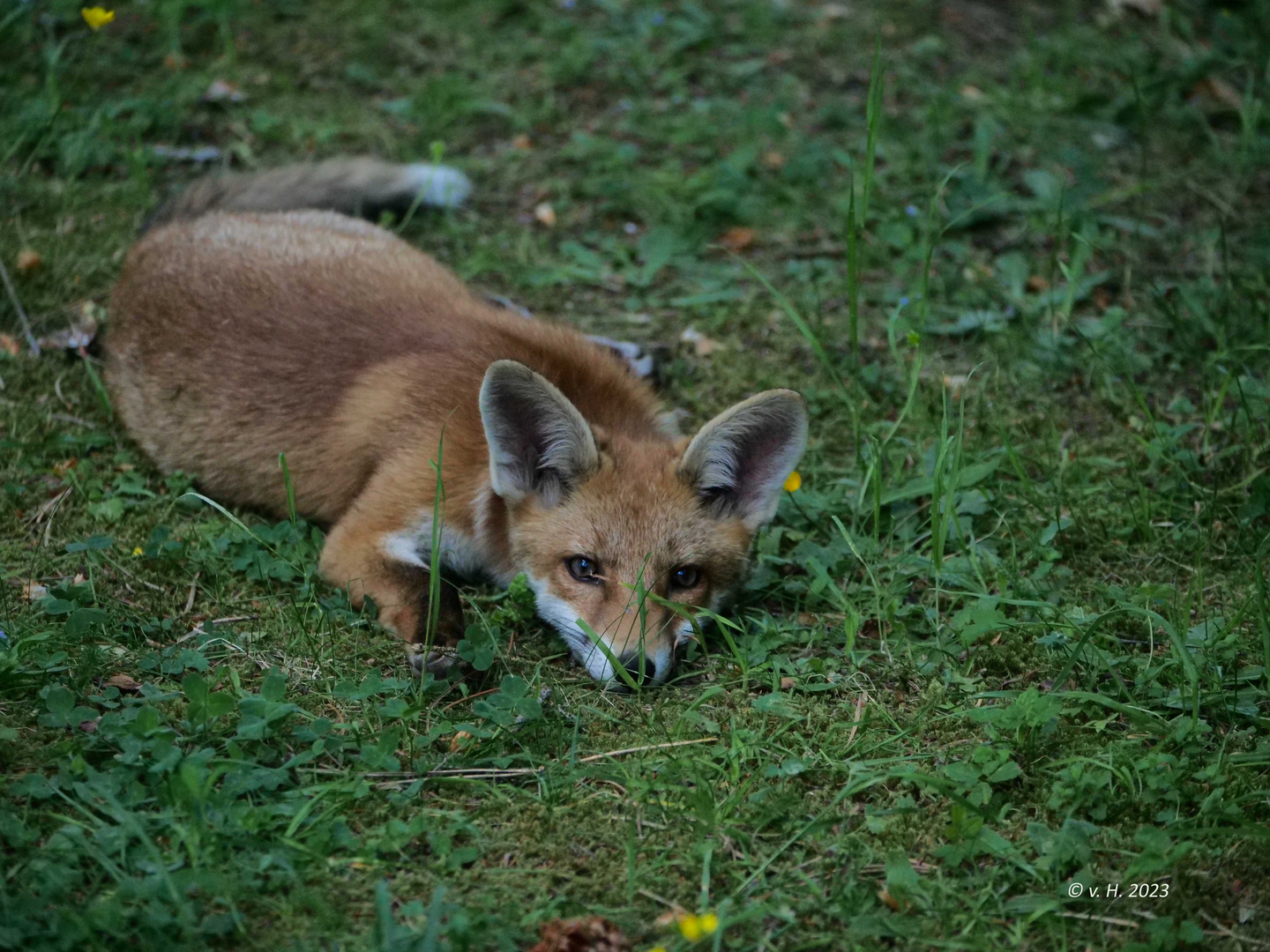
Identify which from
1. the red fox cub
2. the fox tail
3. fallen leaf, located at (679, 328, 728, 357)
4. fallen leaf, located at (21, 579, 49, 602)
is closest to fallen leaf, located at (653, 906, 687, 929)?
the red fox cub

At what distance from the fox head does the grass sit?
6.7 inches

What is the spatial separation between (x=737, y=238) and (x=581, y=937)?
12.8 ft

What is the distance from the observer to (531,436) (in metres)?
3.63

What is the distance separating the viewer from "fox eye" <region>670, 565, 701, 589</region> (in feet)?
11.8

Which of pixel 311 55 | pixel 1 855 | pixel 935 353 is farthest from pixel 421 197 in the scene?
pixel 1 855

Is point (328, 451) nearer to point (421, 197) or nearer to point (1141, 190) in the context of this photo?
point (421, 197)

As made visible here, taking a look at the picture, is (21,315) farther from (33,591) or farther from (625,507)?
(625,507)

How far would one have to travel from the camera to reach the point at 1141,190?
562cm

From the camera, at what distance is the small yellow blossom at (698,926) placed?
241cm

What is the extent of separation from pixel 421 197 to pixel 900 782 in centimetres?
383

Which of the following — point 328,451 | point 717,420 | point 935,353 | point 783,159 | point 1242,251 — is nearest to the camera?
point 717,420

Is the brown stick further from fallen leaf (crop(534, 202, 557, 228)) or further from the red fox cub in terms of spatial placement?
fallen leaf (crop(534, 202, 557, 228))

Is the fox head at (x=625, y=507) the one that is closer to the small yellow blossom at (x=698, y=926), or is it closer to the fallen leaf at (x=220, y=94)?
the small yellow blossom at (x=698, y=926)

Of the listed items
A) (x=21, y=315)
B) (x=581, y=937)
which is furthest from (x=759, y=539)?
(x=21, y=315)
